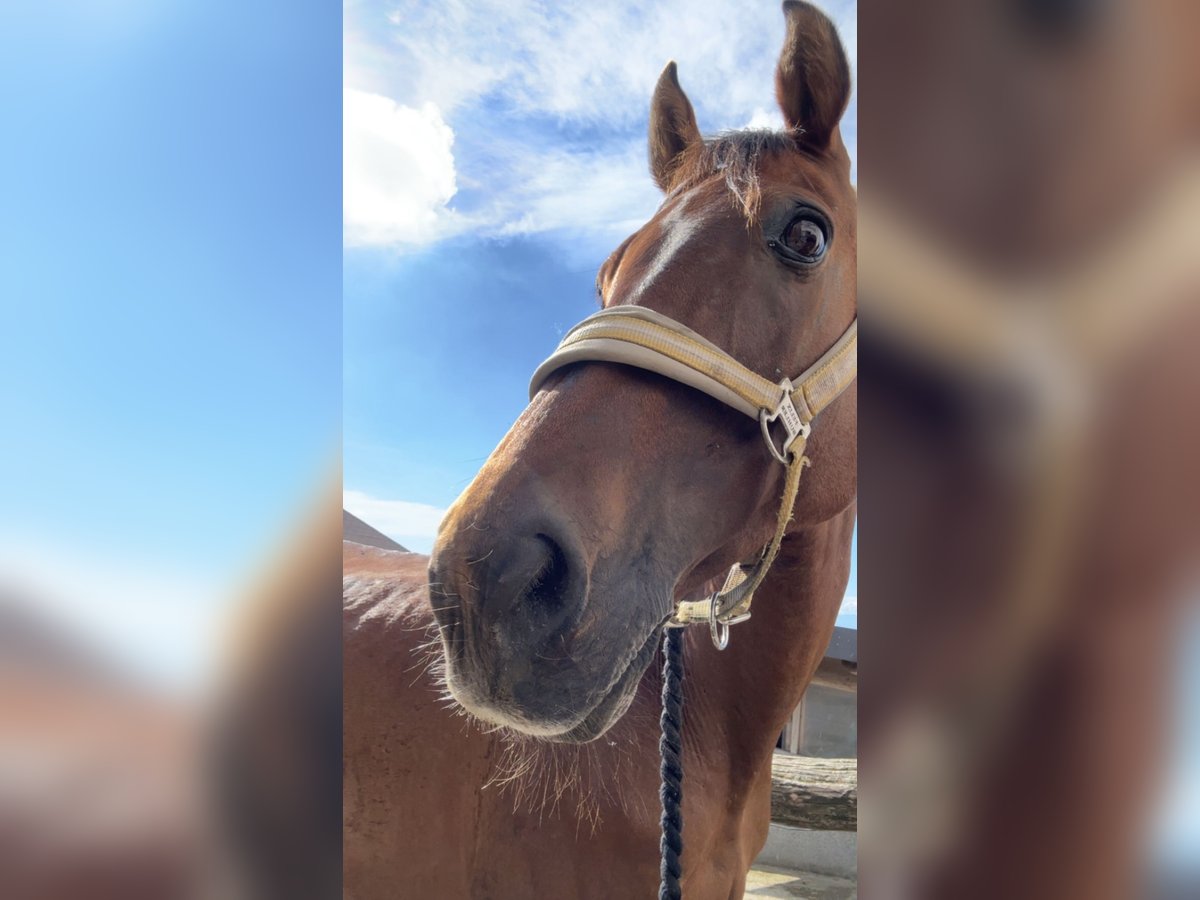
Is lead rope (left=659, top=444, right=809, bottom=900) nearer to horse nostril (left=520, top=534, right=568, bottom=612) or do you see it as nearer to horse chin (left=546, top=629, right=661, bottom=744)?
horse chin (left=546, top=629, right=661, bottom=744)

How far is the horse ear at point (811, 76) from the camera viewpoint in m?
1.01

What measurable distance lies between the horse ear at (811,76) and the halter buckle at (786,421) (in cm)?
40

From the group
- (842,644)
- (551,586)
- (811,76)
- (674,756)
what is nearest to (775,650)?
(674,756)

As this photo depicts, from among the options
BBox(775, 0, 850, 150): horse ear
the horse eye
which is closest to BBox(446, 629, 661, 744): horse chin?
the horse eye

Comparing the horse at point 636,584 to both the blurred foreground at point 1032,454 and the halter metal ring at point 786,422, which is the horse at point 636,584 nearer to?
the halter metal ring at point 786,422

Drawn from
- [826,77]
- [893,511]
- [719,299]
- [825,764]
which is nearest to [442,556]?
[719,299]

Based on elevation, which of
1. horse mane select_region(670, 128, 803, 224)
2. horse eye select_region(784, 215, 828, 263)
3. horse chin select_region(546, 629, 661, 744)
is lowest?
horse chin select_region(546, 629, 661, 744)

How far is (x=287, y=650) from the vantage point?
308mm

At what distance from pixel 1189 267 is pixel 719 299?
0.74m

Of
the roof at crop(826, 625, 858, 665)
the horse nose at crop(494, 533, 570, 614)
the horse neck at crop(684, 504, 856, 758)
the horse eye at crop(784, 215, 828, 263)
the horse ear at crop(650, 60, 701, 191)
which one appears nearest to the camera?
the horse nose at crop(494, 533, 570, 614)

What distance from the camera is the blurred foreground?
0.19 meters

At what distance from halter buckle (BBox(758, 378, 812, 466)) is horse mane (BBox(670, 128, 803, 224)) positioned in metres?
0.25

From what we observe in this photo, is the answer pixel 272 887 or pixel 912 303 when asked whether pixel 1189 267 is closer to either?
pixel 912 303

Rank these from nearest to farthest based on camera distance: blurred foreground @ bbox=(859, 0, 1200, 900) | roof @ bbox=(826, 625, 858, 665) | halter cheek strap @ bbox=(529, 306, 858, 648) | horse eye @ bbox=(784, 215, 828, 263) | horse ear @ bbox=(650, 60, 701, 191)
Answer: blurred foreground @ bbox=(859, 0, 1200, 900) → halter cheek strap @ bbox=(529, 306, 858, 648) → horse eye @ bbox=(784, 215, 828, 263) → horse ear @ bbox=(650, 60, 701, 191) → roof @ bbox=(826, 625, 858, 665)
